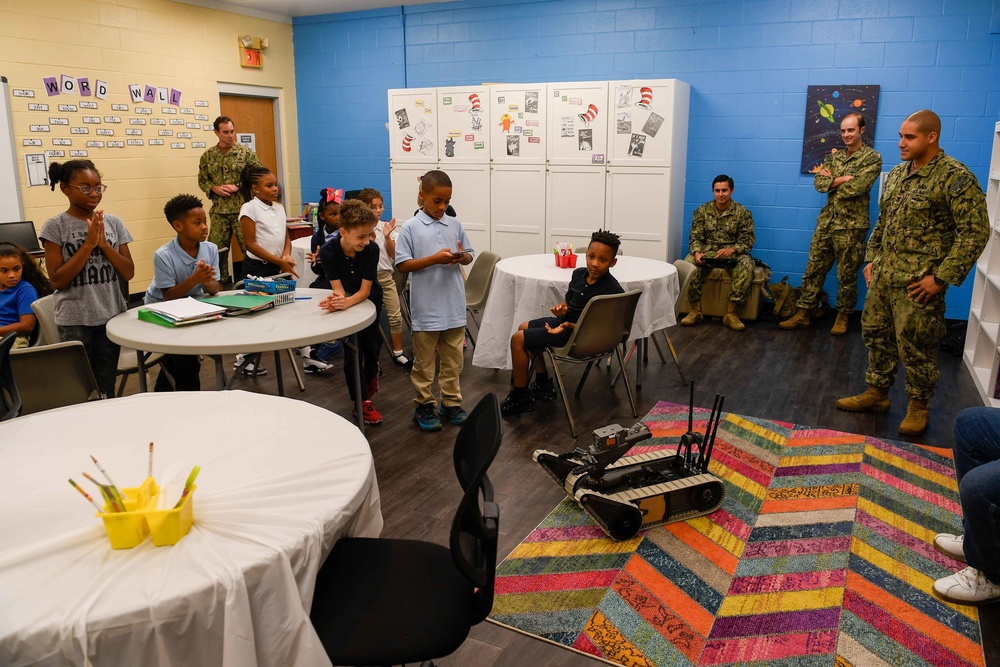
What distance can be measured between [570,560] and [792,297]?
181 inches

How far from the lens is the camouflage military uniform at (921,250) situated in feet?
10.9

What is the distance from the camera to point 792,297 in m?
6.39

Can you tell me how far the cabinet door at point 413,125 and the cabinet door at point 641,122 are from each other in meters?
1.85

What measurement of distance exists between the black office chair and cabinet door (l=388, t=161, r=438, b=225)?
593 cm

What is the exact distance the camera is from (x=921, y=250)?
11.5 feet

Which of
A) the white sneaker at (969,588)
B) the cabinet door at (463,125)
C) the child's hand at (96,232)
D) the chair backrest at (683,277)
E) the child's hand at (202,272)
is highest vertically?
the cabinet door at (463,125)

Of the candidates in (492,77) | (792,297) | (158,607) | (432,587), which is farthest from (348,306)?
(492,77)

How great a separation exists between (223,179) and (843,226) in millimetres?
5511

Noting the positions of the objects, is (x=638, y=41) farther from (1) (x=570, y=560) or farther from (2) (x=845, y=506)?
(1) (x=570, y=560)

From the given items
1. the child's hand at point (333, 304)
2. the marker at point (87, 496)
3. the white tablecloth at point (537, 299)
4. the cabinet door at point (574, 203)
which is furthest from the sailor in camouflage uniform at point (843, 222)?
the marker at point (87, 496)

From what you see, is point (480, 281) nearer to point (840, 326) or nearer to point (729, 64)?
point (840, 326)

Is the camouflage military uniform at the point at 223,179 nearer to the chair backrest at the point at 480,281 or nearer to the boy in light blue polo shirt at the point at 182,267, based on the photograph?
the chair backrest at the point at 480,281

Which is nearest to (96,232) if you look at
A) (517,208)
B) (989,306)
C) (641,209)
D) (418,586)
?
(418,586)

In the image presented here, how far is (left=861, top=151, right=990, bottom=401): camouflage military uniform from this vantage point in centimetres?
333
